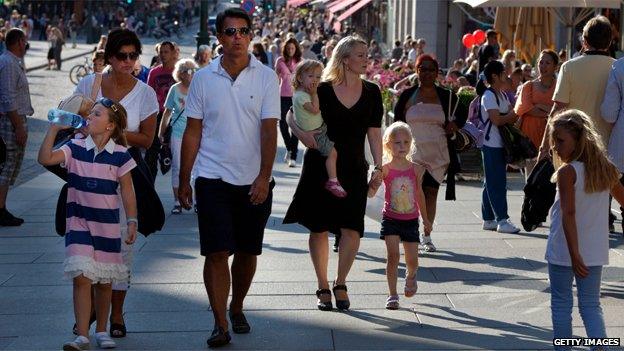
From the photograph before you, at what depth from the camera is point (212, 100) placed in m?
7.15

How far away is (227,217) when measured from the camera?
712 centimetres

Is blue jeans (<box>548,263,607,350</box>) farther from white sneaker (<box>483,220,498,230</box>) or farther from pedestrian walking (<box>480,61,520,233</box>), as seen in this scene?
white sneaker (<box>483,220,498,230</box>)

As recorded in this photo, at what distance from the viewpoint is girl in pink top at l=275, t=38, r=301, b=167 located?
1773cm

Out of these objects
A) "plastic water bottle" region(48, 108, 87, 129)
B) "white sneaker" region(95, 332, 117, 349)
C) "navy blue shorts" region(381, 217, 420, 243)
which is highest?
"plastic water bottle" region(48, 108, 87, 129)

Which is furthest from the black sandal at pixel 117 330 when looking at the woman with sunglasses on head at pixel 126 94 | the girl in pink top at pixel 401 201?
the girl in pink top at pixel 401 201

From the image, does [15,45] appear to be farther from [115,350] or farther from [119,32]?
[115,350]

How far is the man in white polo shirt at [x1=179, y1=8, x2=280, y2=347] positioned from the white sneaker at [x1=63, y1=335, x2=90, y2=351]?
0.67 metres

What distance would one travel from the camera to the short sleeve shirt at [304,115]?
8297mm

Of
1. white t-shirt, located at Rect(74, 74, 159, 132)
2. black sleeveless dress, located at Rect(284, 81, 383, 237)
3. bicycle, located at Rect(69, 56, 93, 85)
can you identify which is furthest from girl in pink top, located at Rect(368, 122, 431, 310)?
bicycle, located at Rect(69, 56, 93, 85)

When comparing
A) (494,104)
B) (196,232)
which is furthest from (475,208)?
(196,232)

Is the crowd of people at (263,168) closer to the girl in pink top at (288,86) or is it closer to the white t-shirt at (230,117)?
the white t-shirt at (230,117)

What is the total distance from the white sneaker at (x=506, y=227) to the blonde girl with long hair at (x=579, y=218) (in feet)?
16.7

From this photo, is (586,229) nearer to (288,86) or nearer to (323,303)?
(323,303)

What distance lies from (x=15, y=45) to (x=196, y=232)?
2.56m
